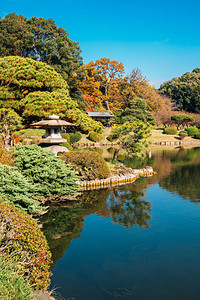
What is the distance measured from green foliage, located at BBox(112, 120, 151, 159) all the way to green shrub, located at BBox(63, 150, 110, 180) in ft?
12.5

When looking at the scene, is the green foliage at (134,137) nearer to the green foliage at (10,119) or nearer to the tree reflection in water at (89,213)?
the tree reflection in water at (89,213)

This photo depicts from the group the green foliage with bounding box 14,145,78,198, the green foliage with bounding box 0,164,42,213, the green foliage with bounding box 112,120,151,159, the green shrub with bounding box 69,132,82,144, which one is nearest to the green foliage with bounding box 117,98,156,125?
the green shrub with bounding box 69,132,82,144

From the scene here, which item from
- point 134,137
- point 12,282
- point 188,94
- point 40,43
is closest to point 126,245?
point 12,282

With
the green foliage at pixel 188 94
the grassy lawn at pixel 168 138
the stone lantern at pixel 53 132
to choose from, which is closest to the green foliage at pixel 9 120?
the stone lantern at pixel 53 132

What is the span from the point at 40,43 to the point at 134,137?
20.6 metres

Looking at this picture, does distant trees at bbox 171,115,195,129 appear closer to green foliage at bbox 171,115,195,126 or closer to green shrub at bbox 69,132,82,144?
green foliage at bbox 171,115,195,126

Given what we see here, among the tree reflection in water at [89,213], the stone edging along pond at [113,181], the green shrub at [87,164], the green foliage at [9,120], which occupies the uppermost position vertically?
the green foliage at [9,120]

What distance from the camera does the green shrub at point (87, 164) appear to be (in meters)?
12.7

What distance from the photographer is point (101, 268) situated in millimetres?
5621

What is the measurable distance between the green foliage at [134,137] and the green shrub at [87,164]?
3824mm

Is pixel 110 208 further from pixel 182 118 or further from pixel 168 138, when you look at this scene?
pixel 182 118

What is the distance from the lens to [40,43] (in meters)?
30.1

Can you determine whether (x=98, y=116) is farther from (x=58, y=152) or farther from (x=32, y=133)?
(x=58, y=152)

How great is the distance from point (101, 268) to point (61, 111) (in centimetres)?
1299
